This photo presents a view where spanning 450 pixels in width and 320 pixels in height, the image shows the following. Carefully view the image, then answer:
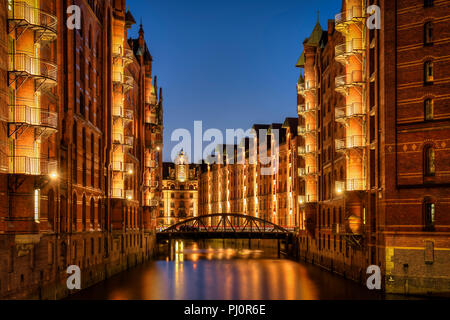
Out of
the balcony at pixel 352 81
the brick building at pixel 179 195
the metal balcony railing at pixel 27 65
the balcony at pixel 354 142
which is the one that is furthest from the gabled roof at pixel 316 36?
the brick building at pixel 179 195

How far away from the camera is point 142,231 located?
62688mm

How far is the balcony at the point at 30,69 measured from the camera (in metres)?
25.1

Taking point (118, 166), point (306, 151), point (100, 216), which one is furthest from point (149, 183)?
point (100, 216)

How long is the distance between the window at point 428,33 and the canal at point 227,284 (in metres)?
14.3

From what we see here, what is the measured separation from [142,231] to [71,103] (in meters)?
30.8

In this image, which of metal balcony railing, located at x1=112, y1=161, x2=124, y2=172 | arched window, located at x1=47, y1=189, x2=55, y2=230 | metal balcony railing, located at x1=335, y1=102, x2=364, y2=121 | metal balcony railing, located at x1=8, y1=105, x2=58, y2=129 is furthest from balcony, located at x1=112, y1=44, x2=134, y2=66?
metal balcony railing, located at x1=8, y1=105, x2=58, y2=129

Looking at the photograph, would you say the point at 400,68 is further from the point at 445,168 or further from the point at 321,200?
the point at 321,200

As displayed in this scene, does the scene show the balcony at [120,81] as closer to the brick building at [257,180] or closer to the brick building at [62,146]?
the brick building at [62,146]

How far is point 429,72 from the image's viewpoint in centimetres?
3331

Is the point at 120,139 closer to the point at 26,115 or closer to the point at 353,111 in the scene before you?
the point at 353,111

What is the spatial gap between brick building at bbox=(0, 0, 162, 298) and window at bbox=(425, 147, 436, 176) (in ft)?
64.7
